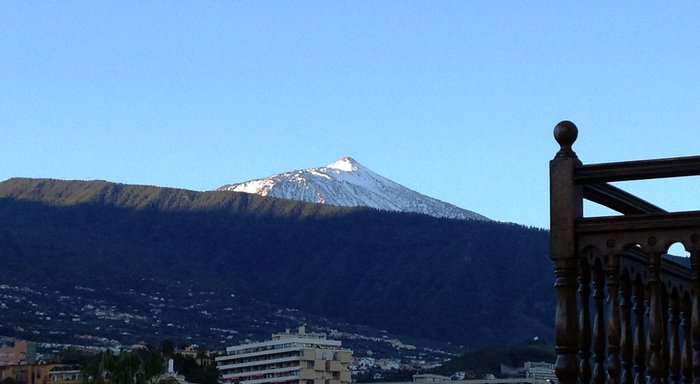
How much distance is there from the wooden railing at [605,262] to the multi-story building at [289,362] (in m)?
113

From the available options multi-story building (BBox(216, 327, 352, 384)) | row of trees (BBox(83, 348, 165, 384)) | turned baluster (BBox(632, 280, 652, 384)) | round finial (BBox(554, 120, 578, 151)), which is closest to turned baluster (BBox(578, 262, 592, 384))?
turned baluster (BBox(632, 280, 652, 384))

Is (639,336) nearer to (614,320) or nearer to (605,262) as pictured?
(614,320)

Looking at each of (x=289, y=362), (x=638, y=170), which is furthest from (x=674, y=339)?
(x=289, y=362)

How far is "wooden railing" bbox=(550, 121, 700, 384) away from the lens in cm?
597

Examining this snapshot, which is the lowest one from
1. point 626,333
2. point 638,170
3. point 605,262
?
point 626,333

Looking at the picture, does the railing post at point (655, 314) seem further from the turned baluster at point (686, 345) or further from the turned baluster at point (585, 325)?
the turned baluster at point (686, 345)

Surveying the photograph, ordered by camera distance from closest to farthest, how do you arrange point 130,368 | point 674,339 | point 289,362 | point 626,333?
1. point 626,333
2. point 674,339
3. point 130,368
4. point 289,362

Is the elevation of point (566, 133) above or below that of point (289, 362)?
below

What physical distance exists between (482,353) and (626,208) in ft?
480

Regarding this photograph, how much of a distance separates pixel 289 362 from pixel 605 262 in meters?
119

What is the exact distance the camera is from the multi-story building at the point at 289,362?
120750mm

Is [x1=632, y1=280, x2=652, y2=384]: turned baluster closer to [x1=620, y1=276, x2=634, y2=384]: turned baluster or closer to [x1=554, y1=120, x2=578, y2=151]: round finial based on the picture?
[x1=620, y1=276, x2=634, y2=384]: turned baluster

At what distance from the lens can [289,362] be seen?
12400cm

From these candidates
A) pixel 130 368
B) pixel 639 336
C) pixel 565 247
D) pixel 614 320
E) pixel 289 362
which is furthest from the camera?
pixel 289 362
